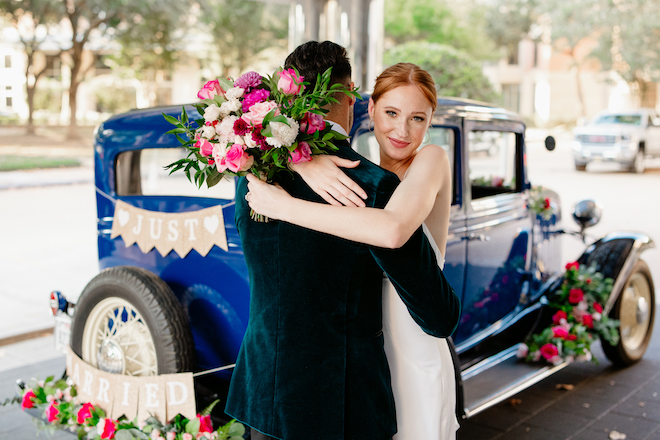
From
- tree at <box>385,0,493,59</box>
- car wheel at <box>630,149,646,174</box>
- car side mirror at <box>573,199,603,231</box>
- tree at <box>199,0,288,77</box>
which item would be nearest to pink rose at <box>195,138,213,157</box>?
car side mirror at <box>573,199,603,231</box>

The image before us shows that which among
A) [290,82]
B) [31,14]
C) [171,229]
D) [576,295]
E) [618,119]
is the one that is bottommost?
[576,295]

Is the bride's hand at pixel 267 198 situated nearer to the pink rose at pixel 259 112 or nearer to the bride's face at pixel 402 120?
the pink rose at pixel 259 112

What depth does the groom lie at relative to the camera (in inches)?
64.9

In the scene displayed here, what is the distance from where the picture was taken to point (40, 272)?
24.2 feet

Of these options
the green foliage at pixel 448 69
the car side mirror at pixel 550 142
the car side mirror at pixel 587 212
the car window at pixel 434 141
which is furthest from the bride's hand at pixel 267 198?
the green foliage at pixel 448 69

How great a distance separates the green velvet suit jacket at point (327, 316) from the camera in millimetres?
1647

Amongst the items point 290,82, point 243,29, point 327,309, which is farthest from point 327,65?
point 243,29

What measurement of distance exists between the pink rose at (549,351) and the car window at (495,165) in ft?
3.48

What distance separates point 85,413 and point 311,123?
2.07 m

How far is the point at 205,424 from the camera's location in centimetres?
277

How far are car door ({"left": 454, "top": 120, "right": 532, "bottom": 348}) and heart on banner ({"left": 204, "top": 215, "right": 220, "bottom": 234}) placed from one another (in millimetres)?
1425

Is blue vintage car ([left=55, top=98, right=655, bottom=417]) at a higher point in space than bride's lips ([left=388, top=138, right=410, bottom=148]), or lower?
lower

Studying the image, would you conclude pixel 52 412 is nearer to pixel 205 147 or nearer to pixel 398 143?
pixel 205 147

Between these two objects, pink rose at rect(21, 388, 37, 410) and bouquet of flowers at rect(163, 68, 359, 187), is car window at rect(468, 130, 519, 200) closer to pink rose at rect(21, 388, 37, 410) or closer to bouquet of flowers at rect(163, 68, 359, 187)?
bouquet of flowers at rect(163, 68, 359, 187)
